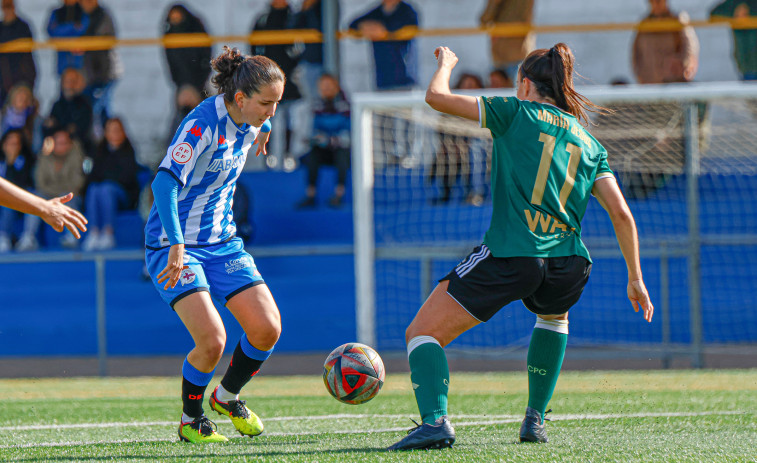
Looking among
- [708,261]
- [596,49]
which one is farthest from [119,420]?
[596,49]

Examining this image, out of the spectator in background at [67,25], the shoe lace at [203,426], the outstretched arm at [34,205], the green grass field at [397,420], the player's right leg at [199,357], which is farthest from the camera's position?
the spectator in background at [67,25]

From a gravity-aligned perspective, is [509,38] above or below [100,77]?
above

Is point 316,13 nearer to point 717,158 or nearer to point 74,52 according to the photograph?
point 74,52

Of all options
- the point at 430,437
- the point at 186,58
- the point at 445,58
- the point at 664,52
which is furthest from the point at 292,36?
the point at 430,437

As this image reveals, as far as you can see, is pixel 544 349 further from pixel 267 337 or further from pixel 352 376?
pixel 267 337

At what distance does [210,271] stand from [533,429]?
1686 millimetres

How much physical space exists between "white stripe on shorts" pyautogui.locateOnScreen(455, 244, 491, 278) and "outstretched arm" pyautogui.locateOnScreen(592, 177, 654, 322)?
0.55m

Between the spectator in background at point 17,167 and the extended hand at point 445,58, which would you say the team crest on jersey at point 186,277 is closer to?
the extended hand at point 445,58

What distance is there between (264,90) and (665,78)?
26.8 ft

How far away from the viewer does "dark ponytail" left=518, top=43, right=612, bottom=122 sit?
412 cm

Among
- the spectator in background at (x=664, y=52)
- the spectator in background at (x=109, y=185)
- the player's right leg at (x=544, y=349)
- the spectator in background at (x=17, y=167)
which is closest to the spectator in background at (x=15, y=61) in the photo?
the spectator in background at (x=17, y=167)

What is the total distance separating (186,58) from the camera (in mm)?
13094

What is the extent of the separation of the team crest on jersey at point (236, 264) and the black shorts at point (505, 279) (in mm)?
1159

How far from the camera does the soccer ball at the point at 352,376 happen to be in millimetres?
4629
